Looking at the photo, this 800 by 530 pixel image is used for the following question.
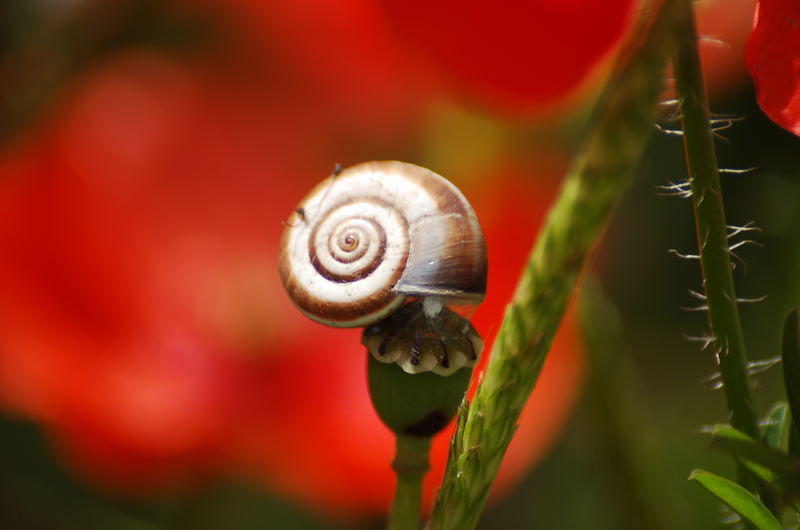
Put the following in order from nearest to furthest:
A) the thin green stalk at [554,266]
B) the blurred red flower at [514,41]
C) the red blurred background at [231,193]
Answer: the thin green stalk at [554,266] → the blurred red flower at [514,41] → the red blurred background at [231,193]

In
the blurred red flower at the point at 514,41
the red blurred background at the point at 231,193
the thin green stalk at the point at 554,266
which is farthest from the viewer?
the red blurred background at the point at 231,193

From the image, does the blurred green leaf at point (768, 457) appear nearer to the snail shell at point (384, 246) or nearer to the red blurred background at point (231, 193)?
the snail shell at point (384, 246)

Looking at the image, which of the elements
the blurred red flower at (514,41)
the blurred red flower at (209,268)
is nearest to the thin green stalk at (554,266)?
the blurred red flower at (514,41)

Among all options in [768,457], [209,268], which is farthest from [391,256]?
[209,268]

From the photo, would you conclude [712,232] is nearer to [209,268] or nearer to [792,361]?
[792,361]

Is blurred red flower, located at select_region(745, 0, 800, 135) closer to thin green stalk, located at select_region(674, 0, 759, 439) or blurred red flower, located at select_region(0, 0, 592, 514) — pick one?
thin green stalk, located at select_region(674, 0, 759, 439)

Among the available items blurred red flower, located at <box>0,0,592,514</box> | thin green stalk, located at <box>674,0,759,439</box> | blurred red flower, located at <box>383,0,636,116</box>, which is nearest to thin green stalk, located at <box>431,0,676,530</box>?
thin green stalk, located at <box>674,0,759,439</box>

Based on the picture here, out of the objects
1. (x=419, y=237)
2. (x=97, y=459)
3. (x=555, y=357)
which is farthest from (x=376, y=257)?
(x=97, y=459)
